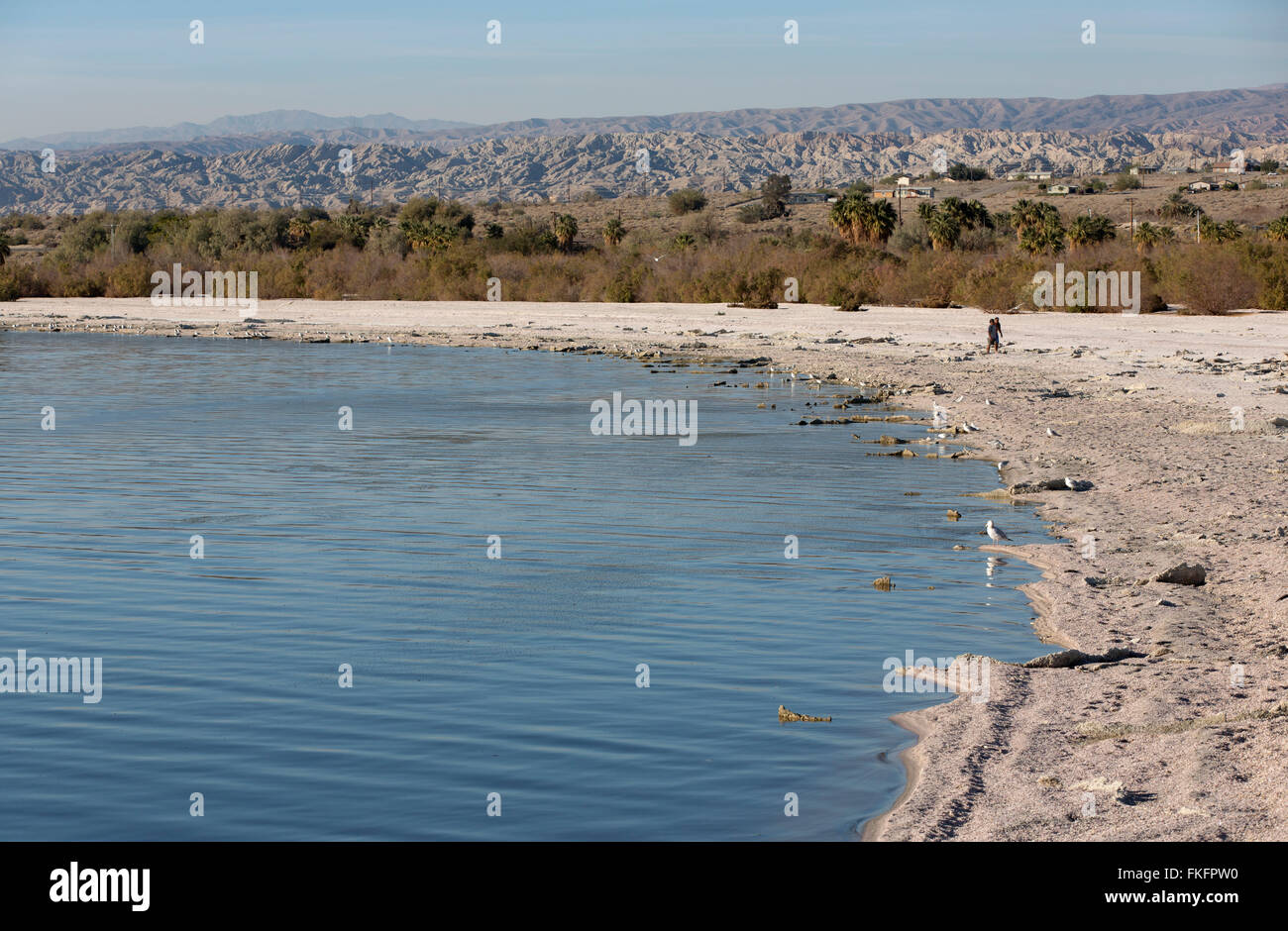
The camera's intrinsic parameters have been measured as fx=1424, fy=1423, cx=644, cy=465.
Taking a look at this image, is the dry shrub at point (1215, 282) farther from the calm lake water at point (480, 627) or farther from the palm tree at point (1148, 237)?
the calm lake water at point (480, 627)

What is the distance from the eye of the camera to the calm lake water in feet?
23.2

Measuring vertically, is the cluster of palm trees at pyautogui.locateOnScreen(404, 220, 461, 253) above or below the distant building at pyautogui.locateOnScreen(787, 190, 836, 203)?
below

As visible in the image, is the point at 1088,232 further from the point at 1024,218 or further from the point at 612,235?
the point at 612,235

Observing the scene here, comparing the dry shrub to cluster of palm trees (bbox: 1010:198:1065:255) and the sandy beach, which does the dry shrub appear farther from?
cluster of palm trees (bbox: 1010:198:1065:255)

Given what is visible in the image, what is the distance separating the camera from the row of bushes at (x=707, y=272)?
43.0 meters

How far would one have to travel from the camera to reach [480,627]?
10625 mm

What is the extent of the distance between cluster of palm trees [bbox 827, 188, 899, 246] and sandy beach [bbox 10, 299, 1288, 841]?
2858 centimetres

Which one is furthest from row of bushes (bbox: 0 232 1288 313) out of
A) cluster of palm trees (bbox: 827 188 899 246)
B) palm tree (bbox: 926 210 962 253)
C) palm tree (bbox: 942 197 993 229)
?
palm tree (bbox: 942 197 993 229)

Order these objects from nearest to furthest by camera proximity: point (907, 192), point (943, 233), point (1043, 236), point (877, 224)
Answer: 1. point (1043, 236)
2. point (943, 233)
3. point (877, 224)
4. point (907, 192)

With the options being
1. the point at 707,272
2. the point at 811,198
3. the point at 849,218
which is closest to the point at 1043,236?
the point at 849,218

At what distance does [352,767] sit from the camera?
7488 millimetres

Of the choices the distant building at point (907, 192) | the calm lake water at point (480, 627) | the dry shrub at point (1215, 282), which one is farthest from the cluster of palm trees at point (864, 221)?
the distant building at point (907, 192)

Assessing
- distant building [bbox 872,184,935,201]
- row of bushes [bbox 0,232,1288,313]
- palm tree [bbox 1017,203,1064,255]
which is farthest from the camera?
distant building [bbox 872,184,935,201]

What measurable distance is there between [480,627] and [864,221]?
56.0 metres
